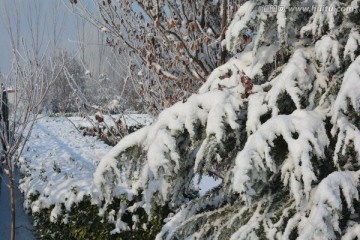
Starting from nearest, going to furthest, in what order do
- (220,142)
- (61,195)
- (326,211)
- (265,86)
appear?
(326,211)
(220,142)
(265,86)
(61,195)

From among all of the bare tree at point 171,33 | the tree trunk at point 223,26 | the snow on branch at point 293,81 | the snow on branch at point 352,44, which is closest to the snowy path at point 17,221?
the bare tree at point 171,33

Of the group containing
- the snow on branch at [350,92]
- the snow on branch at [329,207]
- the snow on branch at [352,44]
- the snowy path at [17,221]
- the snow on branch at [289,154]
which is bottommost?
the snowy path at [17,221]

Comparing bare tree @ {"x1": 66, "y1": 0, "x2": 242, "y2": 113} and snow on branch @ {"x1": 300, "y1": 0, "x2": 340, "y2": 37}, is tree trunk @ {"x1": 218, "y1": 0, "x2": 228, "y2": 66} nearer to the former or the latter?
bare tree @ {"x1": 66, "y1": 0, "x2": 242, "y2": 113}

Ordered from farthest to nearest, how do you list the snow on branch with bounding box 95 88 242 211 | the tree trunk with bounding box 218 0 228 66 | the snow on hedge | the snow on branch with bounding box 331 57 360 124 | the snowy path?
1. the snowy path
2. the snow on hedge
3. the tree trunk with bounding box 218 0 228 66
4. the snow on branch with bounding box 95 88 242 211
5. the snow on branch with bounding box 331 57 360 124

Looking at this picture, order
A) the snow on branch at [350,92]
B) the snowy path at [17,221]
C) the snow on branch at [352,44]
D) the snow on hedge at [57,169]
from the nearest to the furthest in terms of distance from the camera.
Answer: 1. the snow on branch at [350,92]
2. the snow on branch at [352,44]
3. the snow on hedge at [57,169]
4. the snowy path at [17,221]

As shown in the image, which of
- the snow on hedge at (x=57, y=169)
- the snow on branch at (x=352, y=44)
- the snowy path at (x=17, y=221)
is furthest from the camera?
the snowy path at (x=17, y=221)

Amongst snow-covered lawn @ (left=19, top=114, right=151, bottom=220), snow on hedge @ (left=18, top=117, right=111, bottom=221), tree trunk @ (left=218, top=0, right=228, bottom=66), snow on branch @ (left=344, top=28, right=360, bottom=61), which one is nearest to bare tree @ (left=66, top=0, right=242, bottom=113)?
tree trunk @ (left=218, top=0, right=228, bottom=66)

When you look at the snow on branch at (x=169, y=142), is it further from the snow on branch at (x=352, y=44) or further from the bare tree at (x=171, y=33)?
the bare tree at (x=171, y=33)

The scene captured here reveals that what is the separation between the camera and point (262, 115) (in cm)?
212

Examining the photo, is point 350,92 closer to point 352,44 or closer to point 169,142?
point 352,44

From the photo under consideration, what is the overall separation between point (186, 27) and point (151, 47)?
407mm

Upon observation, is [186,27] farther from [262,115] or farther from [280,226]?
[280,226]

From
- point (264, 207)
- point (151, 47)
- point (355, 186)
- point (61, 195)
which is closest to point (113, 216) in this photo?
point (61, 195)

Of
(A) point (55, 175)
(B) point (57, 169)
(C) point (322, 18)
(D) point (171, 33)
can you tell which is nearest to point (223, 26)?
(D) point (171, 33)
